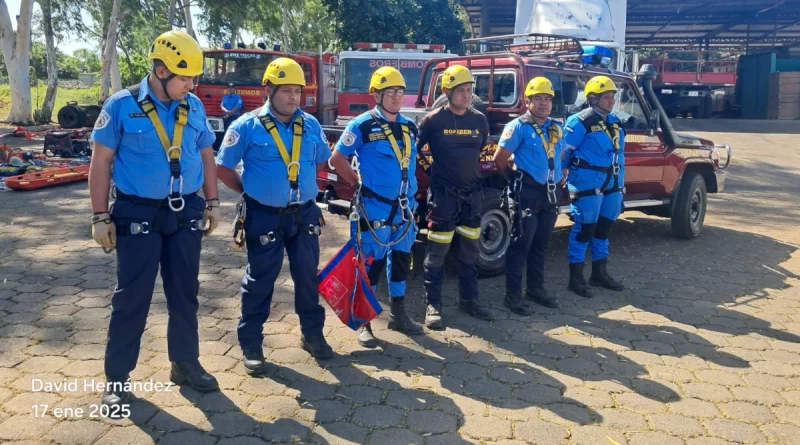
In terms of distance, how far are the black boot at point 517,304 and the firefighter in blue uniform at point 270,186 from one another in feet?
6.39

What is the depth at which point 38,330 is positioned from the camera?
4.64m

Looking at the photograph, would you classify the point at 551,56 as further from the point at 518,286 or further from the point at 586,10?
the point at 586,10

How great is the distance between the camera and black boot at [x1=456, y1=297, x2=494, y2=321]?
527 centimetres

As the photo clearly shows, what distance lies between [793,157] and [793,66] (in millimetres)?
14799

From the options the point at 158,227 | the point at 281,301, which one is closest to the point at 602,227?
the point at 281,301

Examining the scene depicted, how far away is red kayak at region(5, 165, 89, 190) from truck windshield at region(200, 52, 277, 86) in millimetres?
4669

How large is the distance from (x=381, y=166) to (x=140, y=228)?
1714mm

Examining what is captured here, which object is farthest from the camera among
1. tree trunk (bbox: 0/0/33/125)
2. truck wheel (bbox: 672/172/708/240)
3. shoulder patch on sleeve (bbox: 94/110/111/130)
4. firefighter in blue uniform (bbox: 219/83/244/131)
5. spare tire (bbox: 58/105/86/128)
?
tree trunk (bbox: 0/0/33/125)

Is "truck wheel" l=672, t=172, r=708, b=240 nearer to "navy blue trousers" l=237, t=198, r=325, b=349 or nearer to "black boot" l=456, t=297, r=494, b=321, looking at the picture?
"black boot" l=456, t=297, r=494, b=321

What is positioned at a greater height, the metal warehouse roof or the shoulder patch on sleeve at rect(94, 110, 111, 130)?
the metal warehouse roof

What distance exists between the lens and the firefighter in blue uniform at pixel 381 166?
4.61m

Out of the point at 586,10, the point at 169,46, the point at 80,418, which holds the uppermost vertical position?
the point at 586,10

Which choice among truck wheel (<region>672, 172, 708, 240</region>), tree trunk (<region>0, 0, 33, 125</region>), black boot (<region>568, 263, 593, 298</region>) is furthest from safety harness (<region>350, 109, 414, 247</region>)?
tree trunk (<region>0, 0, 33, 125</region>)

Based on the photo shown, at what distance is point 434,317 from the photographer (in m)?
5.02
